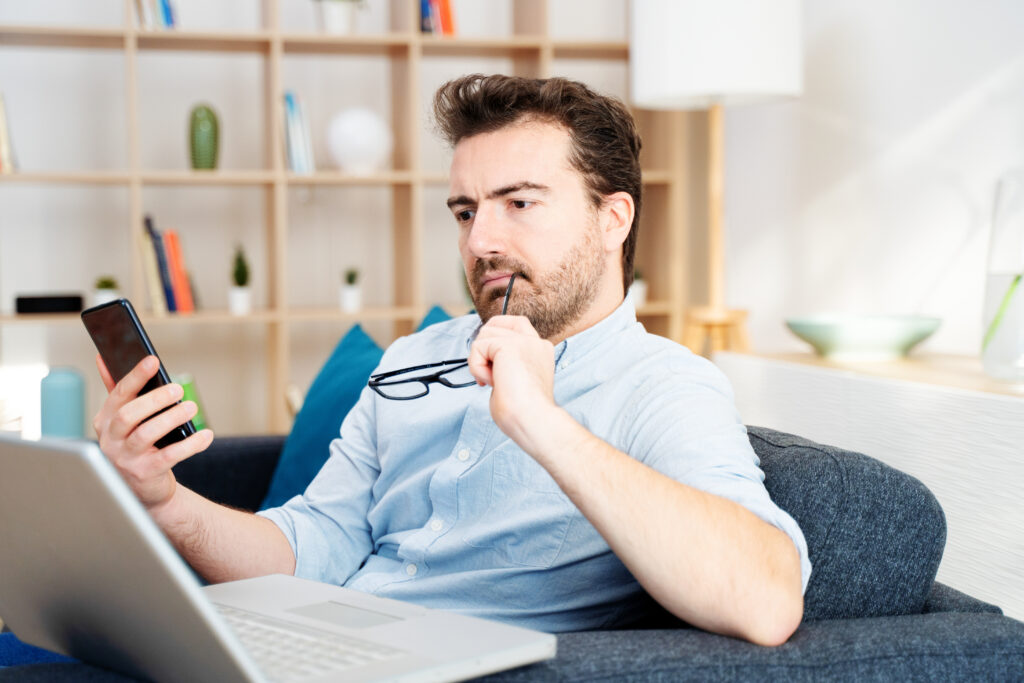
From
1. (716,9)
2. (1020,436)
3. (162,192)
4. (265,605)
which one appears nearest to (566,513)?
(265,605)

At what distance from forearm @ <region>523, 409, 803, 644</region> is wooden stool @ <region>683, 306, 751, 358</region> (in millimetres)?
1867

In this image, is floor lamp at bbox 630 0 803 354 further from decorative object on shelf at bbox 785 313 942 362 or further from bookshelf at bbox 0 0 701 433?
bookshelf at bbox 0 0 701 433

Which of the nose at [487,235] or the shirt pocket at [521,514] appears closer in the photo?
the shirt pocket at [521,514]

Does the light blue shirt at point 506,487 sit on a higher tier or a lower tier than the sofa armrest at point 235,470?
higher

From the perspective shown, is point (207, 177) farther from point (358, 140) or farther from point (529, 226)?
point (529, 226)

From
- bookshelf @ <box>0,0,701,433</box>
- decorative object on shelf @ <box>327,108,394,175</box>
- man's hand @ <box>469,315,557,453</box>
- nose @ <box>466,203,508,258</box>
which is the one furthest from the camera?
decorative object on shelf @ <box>327,108,394,175</box>

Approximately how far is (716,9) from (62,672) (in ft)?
7.35

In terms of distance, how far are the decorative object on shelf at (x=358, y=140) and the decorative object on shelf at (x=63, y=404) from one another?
107cm

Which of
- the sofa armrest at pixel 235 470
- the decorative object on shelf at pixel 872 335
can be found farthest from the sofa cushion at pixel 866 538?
the sofa armrest at pixel 235 470

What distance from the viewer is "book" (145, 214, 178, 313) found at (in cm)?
321

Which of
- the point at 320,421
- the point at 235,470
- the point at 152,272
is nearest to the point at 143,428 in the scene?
the point at 320,421

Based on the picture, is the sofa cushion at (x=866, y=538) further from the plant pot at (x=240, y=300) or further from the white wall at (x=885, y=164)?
the plant pot at (x=240, y=300)

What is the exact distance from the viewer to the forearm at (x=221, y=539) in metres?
1.22

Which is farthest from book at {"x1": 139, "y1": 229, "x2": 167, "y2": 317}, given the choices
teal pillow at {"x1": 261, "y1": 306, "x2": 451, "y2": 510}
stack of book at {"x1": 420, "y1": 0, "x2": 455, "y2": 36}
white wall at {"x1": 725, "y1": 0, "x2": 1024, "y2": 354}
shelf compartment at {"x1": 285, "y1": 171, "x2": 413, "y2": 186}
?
white wall at {"x1": 725, "y1": 0, "x2": 1024, "y2": 354}
